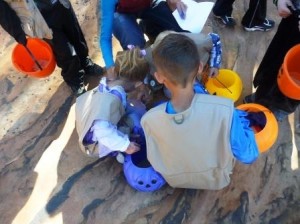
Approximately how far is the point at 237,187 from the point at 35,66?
1.58 metres

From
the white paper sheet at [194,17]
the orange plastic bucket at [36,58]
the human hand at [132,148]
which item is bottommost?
the human hand at [132,148]

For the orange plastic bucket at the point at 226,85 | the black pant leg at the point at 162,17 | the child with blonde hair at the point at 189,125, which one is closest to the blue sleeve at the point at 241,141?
the child with blonde hair at the point at 189,125

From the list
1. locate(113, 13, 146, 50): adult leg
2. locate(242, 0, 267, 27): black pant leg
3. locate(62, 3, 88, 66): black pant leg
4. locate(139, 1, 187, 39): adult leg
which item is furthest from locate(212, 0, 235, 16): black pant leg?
locate(62, 3, 88, 66): black pant leg

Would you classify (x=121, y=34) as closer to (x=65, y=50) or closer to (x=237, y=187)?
(x=65, y=50)

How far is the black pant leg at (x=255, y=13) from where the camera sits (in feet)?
8.71

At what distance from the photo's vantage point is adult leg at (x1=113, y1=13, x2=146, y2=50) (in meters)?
2.39

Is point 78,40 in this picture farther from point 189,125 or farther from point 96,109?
point 189,125

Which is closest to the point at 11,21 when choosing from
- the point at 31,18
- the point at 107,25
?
the point at 31,18

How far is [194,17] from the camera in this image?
2561 millimetres

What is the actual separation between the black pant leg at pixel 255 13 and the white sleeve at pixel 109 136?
1470mm

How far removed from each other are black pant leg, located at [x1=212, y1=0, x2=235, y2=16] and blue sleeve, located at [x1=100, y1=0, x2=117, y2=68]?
1004 mm

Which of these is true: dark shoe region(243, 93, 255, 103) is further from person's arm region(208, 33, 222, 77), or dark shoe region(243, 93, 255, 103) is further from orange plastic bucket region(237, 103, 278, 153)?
person's arm region(208, 33, 222, 77)

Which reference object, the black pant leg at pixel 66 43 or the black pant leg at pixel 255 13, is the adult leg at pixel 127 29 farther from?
the black pant leg at pixel 255 13

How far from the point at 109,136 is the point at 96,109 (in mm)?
153
